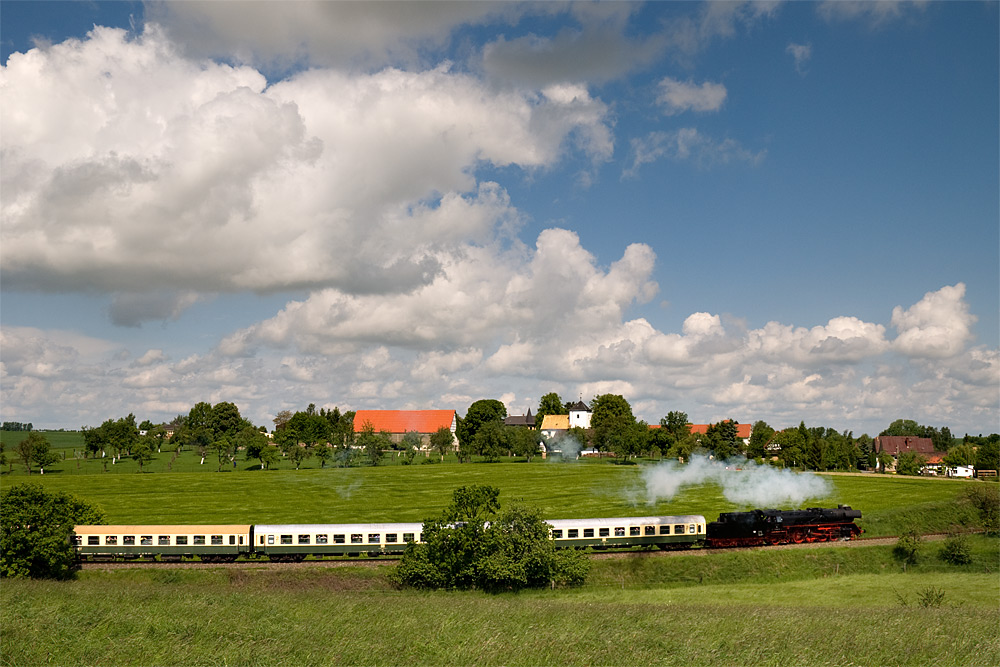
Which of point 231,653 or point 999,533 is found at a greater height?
point 231,653

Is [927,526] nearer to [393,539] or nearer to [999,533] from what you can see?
[999,533]

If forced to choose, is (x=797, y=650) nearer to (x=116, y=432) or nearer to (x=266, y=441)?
(x=266, y=441)

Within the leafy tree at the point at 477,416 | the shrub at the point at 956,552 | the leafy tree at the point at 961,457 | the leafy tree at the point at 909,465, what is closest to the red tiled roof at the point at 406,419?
the leafy tree at the point at 477,416

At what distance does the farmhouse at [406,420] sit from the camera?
560 feet

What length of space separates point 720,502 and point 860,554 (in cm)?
2343

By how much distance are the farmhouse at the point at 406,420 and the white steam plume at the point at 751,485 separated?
84.7 m

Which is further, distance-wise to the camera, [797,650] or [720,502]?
[720,502]

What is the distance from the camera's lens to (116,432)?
379 feet

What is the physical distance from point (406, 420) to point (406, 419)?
432mm

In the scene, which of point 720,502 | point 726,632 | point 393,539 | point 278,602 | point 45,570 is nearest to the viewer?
point 726,632

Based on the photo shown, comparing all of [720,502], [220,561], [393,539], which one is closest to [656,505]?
[720,502]

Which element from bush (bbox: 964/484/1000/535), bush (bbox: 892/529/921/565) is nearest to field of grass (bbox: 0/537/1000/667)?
bush (bbox: 892/529/921/565)

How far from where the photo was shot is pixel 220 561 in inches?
1879

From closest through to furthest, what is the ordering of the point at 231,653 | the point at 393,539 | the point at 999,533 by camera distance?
1. the point at 231,653
2. the point at 393,539
3. the point at 999,533
